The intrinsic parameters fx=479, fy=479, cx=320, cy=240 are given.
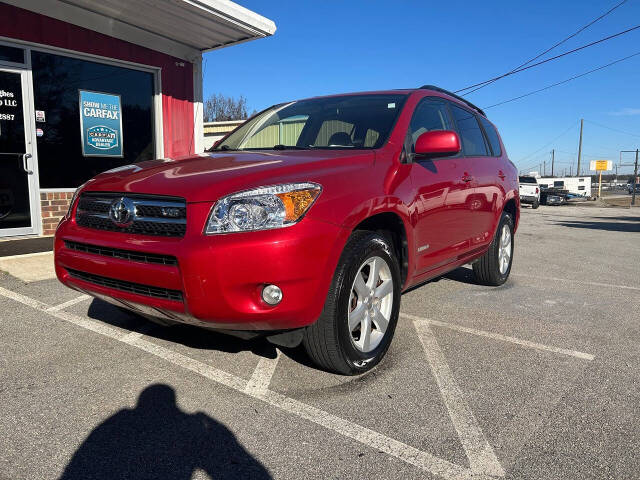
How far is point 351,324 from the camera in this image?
272cm

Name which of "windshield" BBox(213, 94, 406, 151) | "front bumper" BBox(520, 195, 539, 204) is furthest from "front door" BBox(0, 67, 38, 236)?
"front bumper" BBox(520, 195, 539, 204)

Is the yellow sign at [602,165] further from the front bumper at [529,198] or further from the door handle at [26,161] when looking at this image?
Answer: the door handle at [26,161]

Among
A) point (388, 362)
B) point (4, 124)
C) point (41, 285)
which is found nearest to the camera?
point (388, 362)

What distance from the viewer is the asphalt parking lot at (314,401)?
6.48ft

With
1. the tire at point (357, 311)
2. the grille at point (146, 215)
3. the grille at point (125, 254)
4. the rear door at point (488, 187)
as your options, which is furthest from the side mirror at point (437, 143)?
the grille at point (125, 254)

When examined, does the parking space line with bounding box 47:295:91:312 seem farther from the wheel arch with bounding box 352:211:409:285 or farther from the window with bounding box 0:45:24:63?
the window with bounding box 0:45:24:63

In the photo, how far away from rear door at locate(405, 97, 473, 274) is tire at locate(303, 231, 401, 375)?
462 millimetres

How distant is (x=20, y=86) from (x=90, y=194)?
5.00 meters

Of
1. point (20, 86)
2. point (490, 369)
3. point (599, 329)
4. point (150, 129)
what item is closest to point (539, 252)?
point (599, 329)

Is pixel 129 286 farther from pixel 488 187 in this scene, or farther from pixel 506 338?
pixel 488 187

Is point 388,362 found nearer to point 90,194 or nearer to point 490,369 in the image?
point 490,369

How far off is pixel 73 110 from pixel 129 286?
589cm

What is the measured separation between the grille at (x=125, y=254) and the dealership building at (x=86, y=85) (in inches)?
188

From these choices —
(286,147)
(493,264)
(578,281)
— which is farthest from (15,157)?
(578,281)
